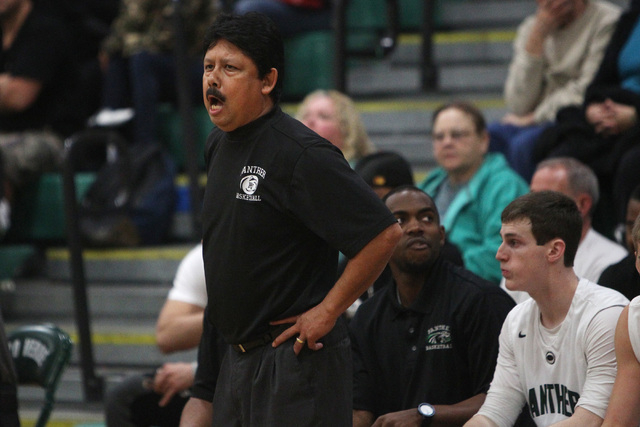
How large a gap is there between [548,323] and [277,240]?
0.92 m

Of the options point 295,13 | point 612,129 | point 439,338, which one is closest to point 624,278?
point 439,338

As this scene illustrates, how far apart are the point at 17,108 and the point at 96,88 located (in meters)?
0.67

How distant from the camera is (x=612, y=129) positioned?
4.57m

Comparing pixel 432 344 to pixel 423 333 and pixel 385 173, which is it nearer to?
pixel 423 333

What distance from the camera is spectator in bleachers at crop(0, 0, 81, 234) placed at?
19.6ft

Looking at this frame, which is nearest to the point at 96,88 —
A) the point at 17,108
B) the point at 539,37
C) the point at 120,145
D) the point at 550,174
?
the point at 17,108

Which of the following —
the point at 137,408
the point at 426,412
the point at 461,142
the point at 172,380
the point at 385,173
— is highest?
the point at 461,142

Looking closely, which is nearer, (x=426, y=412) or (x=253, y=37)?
(x=253, y=37)

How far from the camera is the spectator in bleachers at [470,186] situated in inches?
173

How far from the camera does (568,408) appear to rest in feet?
9.75

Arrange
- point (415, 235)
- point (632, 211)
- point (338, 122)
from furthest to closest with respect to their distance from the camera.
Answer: point (338, 122) → point (632, 211) → point (415, 235)

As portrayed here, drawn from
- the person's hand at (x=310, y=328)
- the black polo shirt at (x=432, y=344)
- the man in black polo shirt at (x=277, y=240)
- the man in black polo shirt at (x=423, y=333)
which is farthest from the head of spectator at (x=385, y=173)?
the person's hand at (x=310, y=328)

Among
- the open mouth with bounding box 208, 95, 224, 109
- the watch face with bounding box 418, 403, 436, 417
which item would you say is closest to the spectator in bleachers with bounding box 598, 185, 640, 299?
the watch face with bounding box 418, 403, 436, 417

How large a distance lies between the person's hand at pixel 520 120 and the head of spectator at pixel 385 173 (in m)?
1.09
